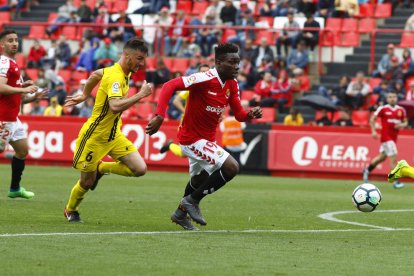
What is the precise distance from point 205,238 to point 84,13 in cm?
2424

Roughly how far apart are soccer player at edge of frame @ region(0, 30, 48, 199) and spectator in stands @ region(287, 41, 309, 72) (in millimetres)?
15058

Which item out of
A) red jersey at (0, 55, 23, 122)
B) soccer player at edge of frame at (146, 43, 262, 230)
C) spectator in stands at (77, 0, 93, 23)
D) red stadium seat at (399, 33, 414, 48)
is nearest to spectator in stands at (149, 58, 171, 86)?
spectator in stands at (77, 0, 93, 23)

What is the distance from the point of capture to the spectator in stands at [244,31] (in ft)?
102

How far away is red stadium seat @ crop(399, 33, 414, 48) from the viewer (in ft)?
97.1

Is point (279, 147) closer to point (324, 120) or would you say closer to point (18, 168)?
point (324, 120)

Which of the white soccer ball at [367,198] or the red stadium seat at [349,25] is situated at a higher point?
the red stadium seat at [349,25]

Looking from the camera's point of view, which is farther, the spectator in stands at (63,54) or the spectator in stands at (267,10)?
the spectator in stands at (63,54)

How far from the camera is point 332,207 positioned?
16.8m

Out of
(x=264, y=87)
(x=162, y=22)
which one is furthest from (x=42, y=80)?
(x=264, y=87)

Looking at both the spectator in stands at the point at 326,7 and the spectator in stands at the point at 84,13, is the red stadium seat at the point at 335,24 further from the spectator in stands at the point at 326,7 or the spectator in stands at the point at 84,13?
the spectator in stands at the point at 84,13

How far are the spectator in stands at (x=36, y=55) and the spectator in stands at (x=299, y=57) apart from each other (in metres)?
8.22

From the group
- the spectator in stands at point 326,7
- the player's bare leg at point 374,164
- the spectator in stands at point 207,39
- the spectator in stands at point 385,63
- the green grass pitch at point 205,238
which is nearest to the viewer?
the green grass pitch at point 205,238

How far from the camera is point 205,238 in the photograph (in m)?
11.4

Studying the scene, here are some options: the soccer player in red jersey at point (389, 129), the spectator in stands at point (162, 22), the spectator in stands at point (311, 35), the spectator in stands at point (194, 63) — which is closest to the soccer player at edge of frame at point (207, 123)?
the soccer player in red jersey at point (389, 129)
